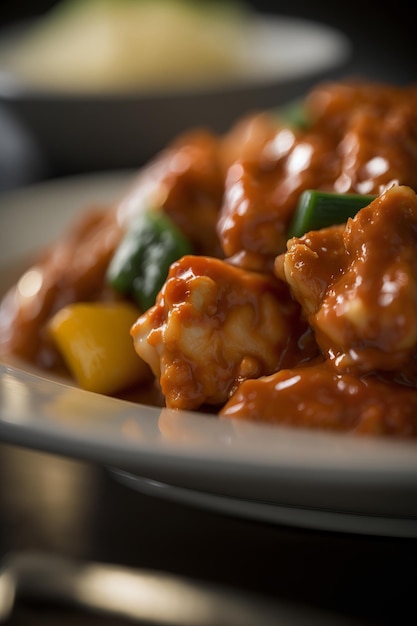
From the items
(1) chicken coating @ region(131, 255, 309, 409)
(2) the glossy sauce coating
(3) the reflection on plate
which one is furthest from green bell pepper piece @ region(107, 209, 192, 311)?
(3) the reflection on plate

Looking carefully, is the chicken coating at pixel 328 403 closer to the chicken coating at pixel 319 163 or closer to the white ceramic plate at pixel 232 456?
the white ceramic plate at pixel 232 456

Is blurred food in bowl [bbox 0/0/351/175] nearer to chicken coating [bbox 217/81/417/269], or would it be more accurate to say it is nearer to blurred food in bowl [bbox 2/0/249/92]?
blurred food in bowl [bbox 2/0/249/92]

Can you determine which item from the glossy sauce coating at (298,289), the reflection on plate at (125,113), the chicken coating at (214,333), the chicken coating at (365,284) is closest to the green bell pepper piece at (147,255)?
the glossy sauce coating at (298,289)

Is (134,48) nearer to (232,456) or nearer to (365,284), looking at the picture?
(365,284)

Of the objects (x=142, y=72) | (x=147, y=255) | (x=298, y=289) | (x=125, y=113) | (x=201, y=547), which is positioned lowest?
(x=142, y=72)

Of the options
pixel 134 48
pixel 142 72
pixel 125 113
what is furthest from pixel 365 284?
pixel 134 48

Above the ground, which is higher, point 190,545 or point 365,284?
point 365,284
